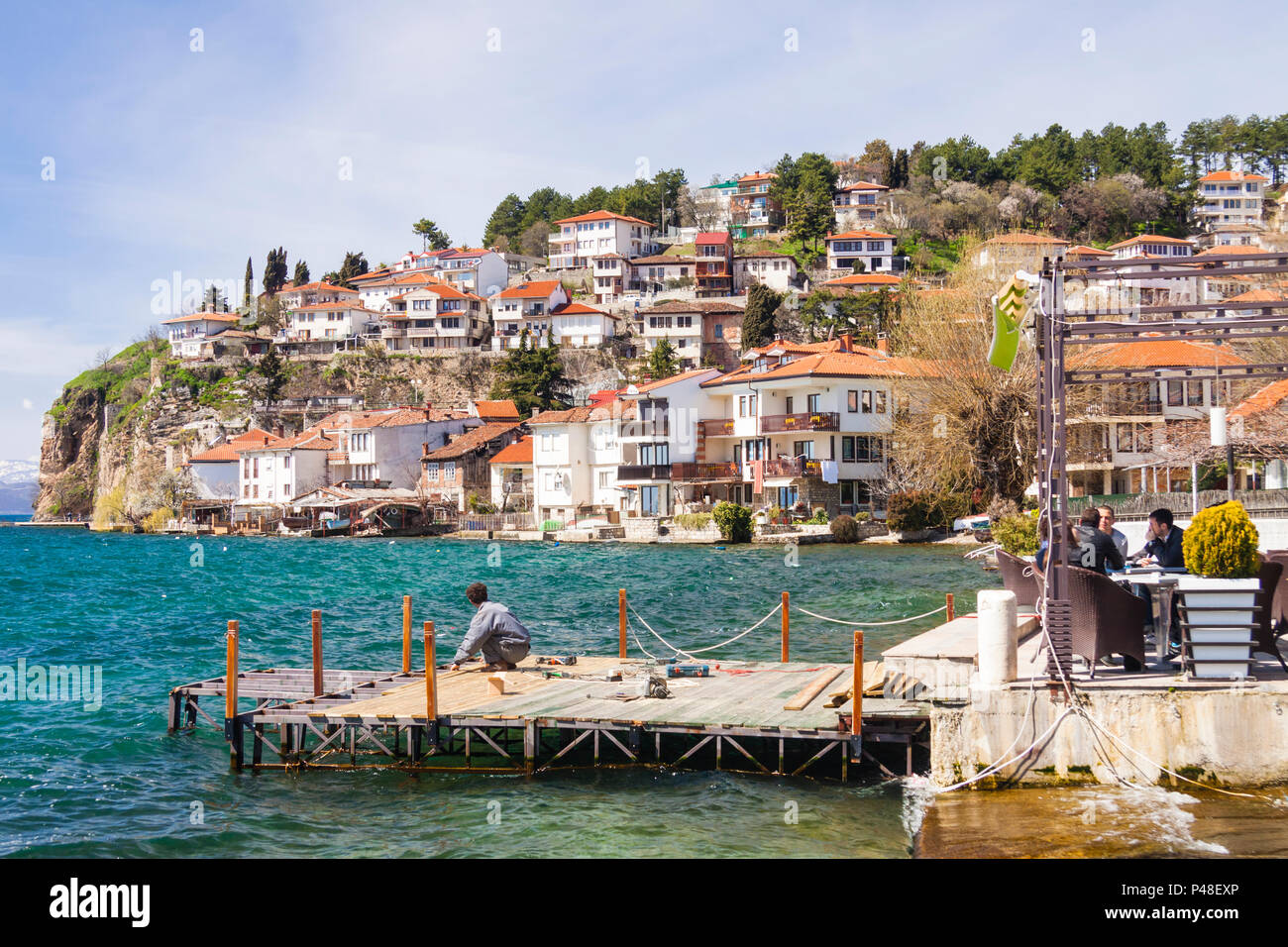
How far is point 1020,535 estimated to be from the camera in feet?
93.4

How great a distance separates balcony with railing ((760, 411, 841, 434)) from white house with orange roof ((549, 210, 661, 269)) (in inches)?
2606

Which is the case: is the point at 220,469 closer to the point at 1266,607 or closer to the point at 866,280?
the point at 866,280

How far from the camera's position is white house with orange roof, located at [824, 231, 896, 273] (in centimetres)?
11512

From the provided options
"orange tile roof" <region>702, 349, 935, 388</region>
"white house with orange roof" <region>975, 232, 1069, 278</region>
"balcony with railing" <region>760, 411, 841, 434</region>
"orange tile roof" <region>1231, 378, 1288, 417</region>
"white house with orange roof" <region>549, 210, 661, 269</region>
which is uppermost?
"white house with orange roof" <region>549, 210, 661, 269</region>

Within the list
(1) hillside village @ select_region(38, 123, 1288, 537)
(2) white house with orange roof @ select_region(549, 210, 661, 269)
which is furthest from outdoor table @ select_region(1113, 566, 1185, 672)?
(2) white house with orange roof @ select_region(549, 210, 661, 269)

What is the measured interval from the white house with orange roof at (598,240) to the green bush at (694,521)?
220ft

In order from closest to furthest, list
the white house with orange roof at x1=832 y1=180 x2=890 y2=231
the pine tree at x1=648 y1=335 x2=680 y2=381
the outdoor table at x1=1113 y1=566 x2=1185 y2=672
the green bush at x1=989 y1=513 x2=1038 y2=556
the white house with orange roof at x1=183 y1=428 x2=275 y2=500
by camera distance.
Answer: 1. the outdoor table at x1=1113 y1=566 x2=1185 y2=672
2. the green bush at x1=989 y1=513 x2=1038 y2=556
3. the pine tree at x1=648 y1=335 x2=680 y2=381
4. the white house with orange roof at x1=183 y1=428 x2=275 y2=500
5. the white house with orange roof at x1=832 y1=180 x2=890 y2=231

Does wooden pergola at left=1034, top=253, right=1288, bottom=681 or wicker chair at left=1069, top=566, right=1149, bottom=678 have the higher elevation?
wooden pergola at left=1034, top=253, right=1288, bottom=681

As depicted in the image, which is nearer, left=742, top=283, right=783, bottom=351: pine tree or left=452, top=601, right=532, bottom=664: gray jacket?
left=452, top=601, right=532, bottom=664: gray jacket

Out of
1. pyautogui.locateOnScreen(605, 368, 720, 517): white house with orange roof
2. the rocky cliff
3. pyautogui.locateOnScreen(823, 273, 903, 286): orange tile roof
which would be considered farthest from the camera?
the rocky cliff

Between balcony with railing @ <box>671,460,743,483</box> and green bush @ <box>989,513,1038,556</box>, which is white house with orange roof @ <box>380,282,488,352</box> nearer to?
balcony with railing @ <box>671,460,743,483</box>

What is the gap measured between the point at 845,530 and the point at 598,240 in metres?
78.0
